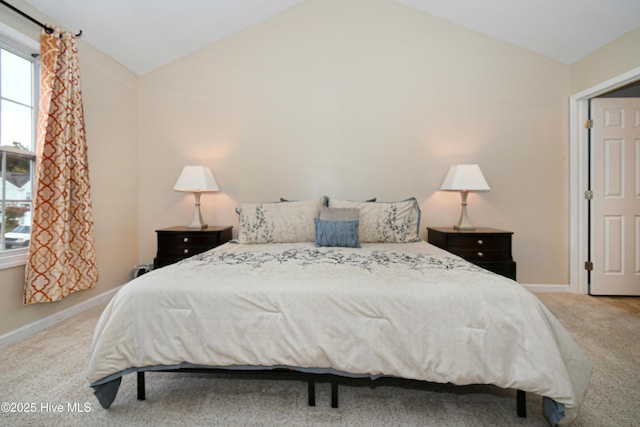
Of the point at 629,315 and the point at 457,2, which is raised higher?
the point at 457,2

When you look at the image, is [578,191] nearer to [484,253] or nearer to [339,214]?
[484,253]

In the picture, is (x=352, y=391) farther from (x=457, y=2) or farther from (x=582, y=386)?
(x=457, y=2)

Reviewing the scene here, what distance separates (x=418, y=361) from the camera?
3.89 ft

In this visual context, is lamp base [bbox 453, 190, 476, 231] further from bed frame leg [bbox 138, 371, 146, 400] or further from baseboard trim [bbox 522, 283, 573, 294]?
bed frame leg [bbox 138, 371, 146, 400]

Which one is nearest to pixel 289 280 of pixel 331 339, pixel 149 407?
pixel 331 339

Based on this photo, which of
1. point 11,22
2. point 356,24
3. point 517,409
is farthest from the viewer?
point 356,24

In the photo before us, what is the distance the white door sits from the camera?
2859mm

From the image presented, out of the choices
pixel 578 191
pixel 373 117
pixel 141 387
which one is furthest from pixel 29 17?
pixel 578 191

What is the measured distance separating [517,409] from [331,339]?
90 cm

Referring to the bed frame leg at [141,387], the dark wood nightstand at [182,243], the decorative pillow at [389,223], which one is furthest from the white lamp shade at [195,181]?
the bed frame leg at [141,387]

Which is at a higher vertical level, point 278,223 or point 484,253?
point 278,223

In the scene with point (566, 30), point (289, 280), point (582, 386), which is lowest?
point (582, 386)

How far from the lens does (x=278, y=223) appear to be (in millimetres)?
2490

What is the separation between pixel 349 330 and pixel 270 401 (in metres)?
0.57
